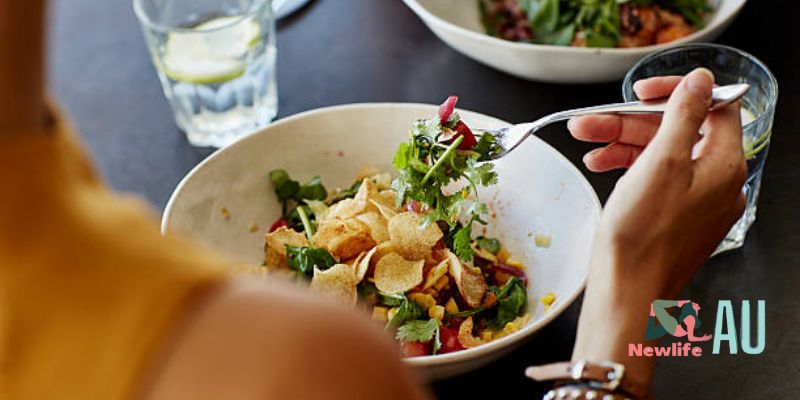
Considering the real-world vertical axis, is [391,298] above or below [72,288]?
below

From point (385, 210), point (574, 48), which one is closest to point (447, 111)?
point (385, 210)

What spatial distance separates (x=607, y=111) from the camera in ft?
3.89

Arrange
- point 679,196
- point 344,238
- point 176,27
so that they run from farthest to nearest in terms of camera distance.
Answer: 1. point 176,27
2. point 344,238
3. point 679,196

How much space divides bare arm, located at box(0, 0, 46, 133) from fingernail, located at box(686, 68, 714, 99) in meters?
0.76

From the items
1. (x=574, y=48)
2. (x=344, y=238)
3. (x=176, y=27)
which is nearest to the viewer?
(x=344, y=238)

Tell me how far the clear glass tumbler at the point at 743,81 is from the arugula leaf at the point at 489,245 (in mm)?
256

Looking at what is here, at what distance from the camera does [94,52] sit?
1856 mm

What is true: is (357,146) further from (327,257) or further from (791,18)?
(791,18)

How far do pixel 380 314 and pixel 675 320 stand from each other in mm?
340

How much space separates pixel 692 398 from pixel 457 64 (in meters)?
0.77

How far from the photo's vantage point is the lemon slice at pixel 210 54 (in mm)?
1549

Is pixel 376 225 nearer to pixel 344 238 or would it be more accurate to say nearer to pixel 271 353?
pixel 344 238

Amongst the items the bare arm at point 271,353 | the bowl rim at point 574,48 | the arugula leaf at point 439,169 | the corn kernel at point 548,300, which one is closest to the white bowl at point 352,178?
the corn kernel at point 548,300

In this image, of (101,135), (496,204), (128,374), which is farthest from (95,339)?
(101,135)
